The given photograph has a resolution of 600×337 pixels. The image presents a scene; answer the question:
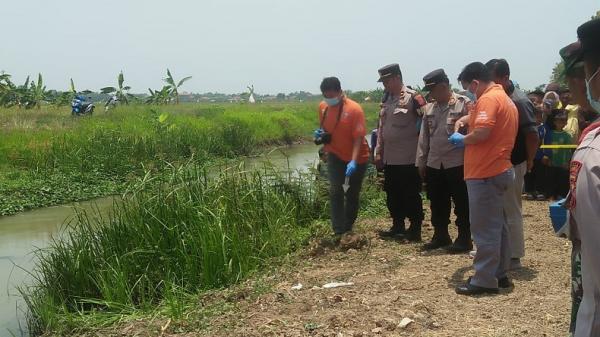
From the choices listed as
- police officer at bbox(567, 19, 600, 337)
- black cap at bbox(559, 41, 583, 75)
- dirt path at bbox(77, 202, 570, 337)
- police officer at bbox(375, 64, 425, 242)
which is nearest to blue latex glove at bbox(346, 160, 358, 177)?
police officer at bbox(375, 64, 425, 242)

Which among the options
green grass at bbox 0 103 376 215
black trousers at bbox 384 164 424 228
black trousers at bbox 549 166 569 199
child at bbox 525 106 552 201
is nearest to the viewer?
black trousers at bbox 384 164 424 228

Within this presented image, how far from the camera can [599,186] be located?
1.33 metres

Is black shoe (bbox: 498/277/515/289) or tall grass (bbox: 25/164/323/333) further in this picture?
tall grass (bbox: 25/164/323/333)

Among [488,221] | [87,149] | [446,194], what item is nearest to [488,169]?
[488,221]

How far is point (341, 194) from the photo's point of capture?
222 inches

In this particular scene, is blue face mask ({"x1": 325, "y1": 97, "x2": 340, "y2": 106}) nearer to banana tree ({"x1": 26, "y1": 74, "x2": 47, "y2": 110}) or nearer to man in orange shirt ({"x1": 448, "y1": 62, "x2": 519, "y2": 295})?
man in orange shirt ({"x1": 448, "y1": 62, "x2": 519, "y2": 295})

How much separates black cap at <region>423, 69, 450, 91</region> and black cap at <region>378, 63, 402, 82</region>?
1.91 ft

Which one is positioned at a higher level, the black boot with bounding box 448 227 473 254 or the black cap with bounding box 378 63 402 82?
the black cap with bounding box 378 63 402 82

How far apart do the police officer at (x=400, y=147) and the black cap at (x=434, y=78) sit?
0.60m

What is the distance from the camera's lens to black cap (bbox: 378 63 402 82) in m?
5.37

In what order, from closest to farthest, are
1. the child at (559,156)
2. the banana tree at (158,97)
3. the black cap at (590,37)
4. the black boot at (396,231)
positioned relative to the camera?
the black cap at (590,37) → the black boot at (396,231) → the child at (559,156) → the banana tree at (158,97)

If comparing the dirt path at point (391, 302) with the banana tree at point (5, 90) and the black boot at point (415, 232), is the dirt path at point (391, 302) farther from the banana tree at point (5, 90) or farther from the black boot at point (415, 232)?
the banana tree at point (5, 90)

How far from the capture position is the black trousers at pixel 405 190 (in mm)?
5613

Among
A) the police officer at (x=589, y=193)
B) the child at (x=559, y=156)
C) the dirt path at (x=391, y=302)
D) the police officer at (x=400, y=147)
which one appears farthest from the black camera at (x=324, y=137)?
the police officer at (x=589, y=193)
